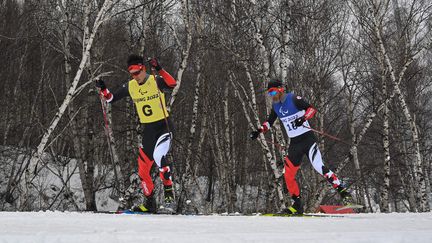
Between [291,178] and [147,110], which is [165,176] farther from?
[291,178]

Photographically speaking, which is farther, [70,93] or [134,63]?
[70,93]

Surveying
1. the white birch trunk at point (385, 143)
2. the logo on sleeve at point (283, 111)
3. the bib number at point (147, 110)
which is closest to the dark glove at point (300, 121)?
the logo on sleeve at point (283, 111)

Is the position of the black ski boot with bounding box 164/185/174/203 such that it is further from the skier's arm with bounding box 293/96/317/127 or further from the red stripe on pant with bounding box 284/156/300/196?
the skier's arm with bounding box 293/96/317/127

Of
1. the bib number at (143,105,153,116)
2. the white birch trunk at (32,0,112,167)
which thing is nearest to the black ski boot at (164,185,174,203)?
the bib number at (143,105,153,116)

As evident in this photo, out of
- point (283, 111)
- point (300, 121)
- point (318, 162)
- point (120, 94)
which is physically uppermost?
point (120, 94)

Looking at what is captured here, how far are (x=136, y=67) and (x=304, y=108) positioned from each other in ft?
8.65

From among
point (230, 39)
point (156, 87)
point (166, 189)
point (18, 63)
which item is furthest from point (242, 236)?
point (18, 63)

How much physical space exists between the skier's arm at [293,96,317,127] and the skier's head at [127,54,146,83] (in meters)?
2.41

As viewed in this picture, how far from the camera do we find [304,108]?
20.7 ft

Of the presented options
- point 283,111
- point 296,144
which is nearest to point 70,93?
point 283,111

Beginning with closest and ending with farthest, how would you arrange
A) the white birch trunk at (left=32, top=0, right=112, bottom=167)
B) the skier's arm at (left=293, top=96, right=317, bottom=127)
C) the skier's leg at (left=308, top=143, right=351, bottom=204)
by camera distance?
the skier's arm at (left=293, top=96, right=317, bottom=127)
the skier's leg at (left=308, top=143, right=351, bottom=204)
the white birch trunk at (left=32, top=0, right=112, bottom=167)

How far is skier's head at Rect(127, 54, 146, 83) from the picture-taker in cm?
596

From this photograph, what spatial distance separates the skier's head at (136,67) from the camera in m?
5.96

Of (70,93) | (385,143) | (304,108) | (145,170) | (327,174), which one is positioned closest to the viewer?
(145,170)
